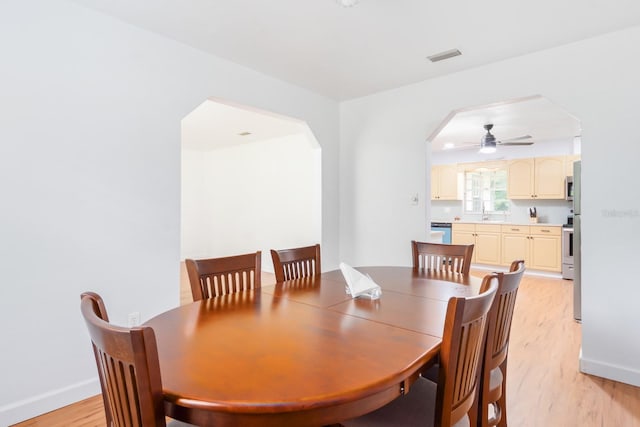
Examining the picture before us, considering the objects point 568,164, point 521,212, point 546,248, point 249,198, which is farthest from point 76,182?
point 521,212

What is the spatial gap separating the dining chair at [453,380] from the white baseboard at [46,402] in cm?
195

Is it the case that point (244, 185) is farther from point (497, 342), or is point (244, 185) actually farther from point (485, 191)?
point (497, 342)

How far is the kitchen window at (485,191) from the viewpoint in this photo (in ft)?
23.3

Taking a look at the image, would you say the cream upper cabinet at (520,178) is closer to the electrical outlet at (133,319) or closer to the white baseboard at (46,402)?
the electrical outlet at (133,319)

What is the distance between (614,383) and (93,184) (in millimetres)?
3857

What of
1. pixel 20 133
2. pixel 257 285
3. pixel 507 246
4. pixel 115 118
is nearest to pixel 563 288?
pixel 507 246

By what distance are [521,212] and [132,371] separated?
7427 mm

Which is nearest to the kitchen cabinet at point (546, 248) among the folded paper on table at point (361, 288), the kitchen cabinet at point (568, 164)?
the kitchen cabinet at point (568, 164)

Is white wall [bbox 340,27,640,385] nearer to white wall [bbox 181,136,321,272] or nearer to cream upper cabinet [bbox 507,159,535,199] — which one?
white wall [bbox 181,136,321,272]

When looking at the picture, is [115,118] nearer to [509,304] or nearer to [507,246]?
[509,304]

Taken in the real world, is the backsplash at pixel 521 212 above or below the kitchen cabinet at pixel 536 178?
below

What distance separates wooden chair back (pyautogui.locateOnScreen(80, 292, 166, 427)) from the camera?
2.48ft

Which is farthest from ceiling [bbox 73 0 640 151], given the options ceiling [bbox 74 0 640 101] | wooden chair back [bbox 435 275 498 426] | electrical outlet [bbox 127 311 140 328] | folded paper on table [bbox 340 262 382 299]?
electrical outlet [bbox 127 311 140 328]

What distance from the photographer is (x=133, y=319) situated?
95.7 inches
